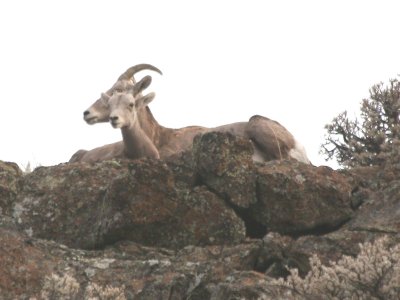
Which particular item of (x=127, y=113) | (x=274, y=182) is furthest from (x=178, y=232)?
(x=127, y=113)

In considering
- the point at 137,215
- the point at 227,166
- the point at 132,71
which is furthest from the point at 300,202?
the point at 132,71

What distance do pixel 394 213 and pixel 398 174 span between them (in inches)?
63.2

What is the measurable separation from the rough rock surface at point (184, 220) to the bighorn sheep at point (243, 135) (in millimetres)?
6063

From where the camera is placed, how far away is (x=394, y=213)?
8023mm

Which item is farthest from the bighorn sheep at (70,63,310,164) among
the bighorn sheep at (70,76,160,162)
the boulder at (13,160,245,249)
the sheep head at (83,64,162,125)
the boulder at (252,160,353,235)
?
the boulder at (13,160,245,249)

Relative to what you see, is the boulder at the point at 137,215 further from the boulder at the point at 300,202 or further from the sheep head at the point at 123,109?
the sheep head at the point at 123,109

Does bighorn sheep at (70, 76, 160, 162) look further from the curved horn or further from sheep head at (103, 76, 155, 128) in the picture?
the curved horn

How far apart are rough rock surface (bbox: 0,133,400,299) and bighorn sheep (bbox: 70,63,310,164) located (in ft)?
19.9

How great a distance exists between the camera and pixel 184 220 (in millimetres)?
8281

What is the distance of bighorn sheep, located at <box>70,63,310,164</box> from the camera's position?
53.2 ft

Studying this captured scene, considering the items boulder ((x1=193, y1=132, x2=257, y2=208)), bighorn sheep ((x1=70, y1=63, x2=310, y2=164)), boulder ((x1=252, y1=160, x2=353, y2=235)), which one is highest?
bighorn sheep ((x1=70, y1=63, x2=310, y2=164))

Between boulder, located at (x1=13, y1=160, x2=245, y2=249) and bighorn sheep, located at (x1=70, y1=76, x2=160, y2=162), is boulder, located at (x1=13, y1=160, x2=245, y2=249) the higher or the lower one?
the lower one

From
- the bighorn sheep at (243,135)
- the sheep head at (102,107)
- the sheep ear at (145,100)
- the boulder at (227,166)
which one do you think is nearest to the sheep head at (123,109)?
the sheep ear at (145,100)

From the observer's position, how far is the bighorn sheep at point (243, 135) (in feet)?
53.2
